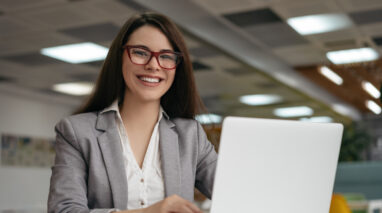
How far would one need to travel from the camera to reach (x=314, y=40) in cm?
689

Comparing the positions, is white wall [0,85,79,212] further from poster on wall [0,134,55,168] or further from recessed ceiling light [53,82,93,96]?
recessed ceiling light [53,82,93,96]

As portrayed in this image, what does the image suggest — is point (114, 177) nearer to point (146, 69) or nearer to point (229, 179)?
point (146, 69)

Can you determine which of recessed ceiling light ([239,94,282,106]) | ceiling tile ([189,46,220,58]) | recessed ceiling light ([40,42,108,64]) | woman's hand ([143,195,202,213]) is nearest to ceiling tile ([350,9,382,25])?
ceiling tile ([189,46,220,58])

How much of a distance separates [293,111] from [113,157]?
12.5 meters

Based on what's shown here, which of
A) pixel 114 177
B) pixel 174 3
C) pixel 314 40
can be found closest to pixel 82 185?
pixel 114 177

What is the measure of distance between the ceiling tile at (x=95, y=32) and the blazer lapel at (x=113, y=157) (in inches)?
194

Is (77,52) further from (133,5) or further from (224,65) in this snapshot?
(224,65)

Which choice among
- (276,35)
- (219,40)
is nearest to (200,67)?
(219,40)

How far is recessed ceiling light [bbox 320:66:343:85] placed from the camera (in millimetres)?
8889

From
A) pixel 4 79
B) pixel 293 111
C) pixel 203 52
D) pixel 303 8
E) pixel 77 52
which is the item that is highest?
pixel 303 8

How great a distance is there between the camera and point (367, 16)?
5.87 metres

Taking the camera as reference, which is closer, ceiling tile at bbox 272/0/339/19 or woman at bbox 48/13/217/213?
woman at bbox 48/13/217/213

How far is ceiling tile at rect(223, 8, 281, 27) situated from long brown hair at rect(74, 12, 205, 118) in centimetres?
456

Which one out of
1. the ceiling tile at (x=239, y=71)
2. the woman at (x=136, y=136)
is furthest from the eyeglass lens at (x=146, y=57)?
the ceiling tile at (x=239, y=71)
